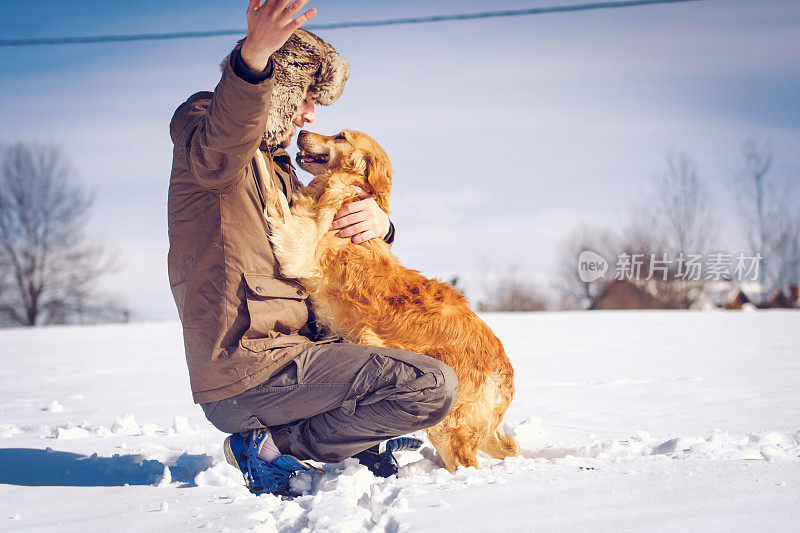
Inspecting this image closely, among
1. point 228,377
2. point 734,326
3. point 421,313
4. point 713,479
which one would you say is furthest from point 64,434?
point 734,326

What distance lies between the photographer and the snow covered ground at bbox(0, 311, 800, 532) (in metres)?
2.03

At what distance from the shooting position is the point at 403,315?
9.10 feet

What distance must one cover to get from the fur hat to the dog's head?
46 centimetres

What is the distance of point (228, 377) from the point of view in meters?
2.46

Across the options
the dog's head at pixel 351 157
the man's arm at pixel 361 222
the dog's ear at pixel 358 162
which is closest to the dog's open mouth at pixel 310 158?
the dog's head at pixel 351 157

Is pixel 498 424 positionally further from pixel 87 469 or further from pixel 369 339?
pixel 87 469

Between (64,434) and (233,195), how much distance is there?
231 cm

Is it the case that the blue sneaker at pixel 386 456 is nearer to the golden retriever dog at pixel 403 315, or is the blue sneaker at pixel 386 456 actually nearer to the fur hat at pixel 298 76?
the golden retriever dog at pixel 403 315

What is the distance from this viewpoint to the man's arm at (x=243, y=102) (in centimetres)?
197

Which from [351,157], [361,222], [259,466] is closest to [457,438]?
[259,466]

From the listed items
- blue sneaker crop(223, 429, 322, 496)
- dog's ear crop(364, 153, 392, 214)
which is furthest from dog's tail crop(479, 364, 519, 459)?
dog's ear crop(364, 153, 392, 214)

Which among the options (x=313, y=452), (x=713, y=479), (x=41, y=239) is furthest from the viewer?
(x=41, y=239)

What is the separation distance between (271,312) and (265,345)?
0.47 ft

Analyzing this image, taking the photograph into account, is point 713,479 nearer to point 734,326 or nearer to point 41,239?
point 734,326
